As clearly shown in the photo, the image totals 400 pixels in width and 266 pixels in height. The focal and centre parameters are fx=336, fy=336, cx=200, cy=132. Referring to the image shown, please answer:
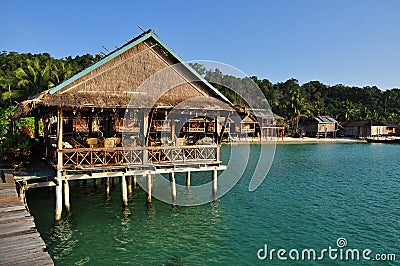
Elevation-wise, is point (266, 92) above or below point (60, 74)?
above

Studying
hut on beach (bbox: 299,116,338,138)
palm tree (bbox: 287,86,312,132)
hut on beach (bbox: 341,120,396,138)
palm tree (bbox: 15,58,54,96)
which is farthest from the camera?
hut on beach (bbox: 341,120,396,138)

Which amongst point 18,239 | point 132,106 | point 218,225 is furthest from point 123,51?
point 18,239

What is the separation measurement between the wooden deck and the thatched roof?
440 centimetres

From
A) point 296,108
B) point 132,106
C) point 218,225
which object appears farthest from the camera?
point 296,108

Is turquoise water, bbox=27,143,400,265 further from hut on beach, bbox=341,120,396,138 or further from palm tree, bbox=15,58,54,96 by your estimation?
hut on beach, bbox=341,120,396,138

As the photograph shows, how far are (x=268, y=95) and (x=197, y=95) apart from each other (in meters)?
73.5

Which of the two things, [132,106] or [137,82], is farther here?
[137,82]

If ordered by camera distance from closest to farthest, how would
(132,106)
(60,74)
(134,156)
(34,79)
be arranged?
Answer: (132,106) < (134,156) < (34,79) < (60,74)

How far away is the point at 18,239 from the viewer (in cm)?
577

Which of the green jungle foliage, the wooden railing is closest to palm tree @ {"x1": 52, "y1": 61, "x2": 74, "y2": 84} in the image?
the green jungle foliage

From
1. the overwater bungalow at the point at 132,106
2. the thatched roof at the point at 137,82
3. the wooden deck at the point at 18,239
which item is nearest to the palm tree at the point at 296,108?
the overwater bungalow at the point at 132,106

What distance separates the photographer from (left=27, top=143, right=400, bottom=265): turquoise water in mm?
9266

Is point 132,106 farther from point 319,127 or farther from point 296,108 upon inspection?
point 319,127

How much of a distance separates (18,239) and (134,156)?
6.42 metres
